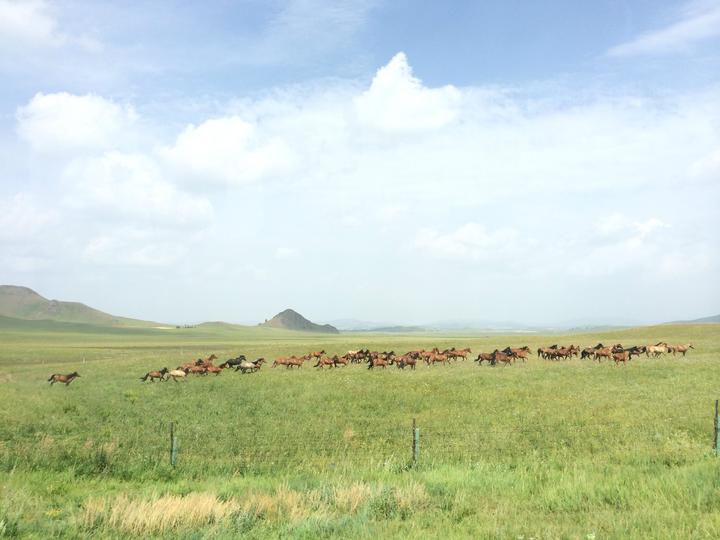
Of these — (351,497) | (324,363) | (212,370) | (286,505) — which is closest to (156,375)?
(212,370)

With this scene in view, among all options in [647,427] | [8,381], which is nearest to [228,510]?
[647,427]

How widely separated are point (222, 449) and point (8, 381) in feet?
101

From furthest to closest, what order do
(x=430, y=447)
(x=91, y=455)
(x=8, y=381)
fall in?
(x=8, y=381) < (x=430, y=447) < (x=91, y=455)

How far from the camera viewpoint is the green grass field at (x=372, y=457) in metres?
9.42

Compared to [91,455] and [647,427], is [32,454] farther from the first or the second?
[647,427]

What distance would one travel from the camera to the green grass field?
9.42 m

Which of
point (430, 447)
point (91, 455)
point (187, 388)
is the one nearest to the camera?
point (91, 455)

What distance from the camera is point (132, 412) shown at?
25.5 m

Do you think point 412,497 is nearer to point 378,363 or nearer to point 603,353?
point 378,363

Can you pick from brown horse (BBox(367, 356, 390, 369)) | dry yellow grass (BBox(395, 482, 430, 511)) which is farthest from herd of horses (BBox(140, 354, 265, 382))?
dry yellow grass (BBox(395, 482, 430, 511))

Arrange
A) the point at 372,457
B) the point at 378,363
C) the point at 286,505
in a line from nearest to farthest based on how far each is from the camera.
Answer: the point at 286,505 → the point at 372,457 → the point at 378,363

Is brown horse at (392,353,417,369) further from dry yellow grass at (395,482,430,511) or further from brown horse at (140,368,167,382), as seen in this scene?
dry yellow grass at (395,482,430,511)

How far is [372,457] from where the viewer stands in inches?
641

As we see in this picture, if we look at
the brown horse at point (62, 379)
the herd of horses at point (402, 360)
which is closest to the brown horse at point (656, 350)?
the herd of horses at point (402, 360)
